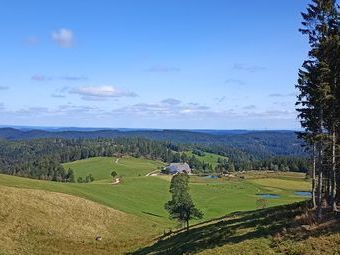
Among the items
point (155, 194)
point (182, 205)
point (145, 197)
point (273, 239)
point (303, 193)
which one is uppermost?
point (273, 239)

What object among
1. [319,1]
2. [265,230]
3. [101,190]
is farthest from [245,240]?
[101,190]

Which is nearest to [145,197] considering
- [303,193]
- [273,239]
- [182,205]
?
[182,205]

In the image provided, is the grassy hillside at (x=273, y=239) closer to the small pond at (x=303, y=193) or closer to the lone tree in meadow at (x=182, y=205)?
the lone tree in meadow at (x=182, y=205)

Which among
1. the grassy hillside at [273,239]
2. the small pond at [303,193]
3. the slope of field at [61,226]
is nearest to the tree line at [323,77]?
the grassy hillside at [273,239]

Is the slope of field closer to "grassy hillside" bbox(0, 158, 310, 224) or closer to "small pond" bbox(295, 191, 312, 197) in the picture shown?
"grassy hillside" bbox(0, 158, 310, 224)

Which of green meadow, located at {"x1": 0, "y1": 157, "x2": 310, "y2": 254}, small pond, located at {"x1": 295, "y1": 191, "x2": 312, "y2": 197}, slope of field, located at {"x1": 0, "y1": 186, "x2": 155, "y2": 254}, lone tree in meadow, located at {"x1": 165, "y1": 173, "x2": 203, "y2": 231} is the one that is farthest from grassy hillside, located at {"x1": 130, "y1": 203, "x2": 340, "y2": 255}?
small pond, located at {"x1": 295, "y1": 191, "x2": 312, "y2": 197}

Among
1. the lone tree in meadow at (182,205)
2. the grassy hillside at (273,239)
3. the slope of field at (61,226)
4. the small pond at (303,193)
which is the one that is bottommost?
the small pond at (303,193)

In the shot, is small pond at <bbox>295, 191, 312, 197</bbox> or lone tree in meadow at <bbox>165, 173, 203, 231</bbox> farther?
small pond at <bbox>295, 191, 312, 197</bbox>

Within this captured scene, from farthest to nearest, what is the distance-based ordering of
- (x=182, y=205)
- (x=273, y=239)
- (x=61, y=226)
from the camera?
(x=182, y=205)
(x=61, y=226)
(x=273, y=239)

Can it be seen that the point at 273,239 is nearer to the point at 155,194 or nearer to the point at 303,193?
the point at 155,194
